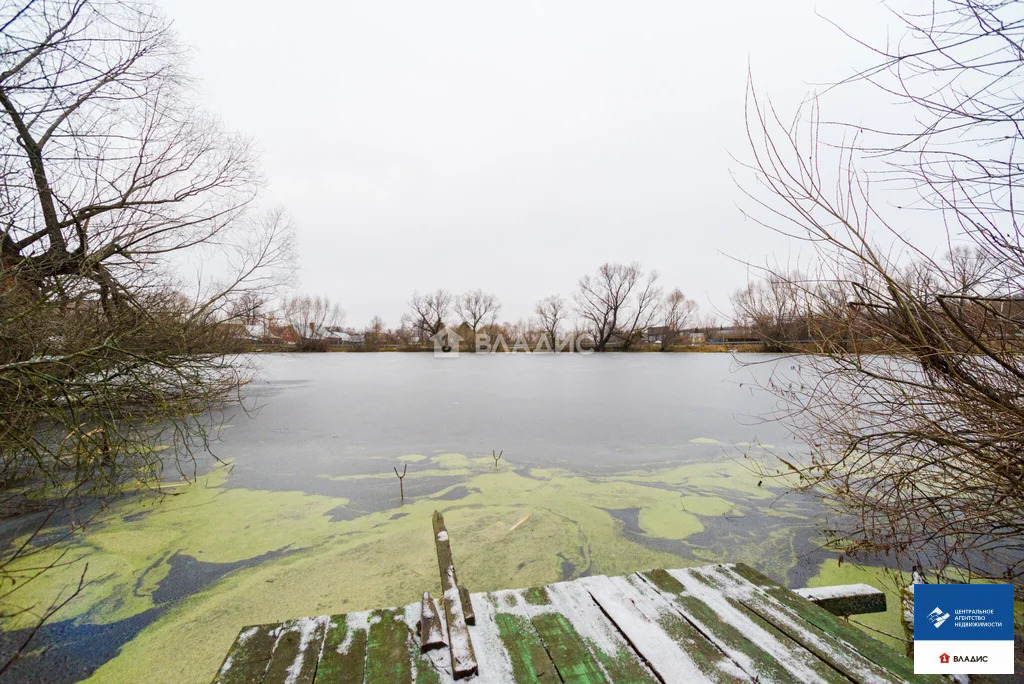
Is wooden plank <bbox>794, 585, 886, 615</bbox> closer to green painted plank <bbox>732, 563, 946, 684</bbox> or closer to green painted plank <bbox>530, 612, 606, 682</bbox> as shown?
green painted plank <bbox>732, 563, 946, 684</bbox>

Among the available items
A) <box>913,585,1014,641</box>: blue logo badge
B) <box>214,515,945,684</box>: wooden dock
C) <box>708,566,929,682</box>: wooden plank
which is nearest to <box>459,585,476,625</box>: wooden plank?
<box>214,515,945,684</box>: wooden dock

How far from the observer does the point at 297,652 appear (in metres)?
1.23

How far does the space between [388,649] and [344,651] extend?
0.41ft

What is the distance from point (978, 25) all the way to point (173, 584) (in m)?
4.26

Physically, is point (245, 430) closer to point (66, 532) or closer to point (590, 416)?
point (66, 532)

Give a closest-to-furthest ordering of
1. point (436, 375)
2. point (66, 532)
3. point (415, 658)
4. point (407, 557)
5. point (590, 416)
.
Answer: point (415, 658) < point (407, 557) < point (66, 532) < point (590, 416) < point (436, 375)

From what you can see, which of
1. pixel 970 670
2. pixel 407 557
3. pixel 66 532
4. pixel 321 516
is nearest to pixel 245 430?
pixel 66 532

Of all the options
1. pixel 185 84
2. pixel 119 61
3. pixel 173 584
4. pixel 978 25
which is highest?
pixel 185 84

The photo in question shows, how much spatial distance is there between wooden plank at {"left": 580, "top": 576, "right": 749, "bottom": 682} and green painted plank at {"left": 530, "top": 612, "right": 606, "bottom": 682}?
5.7 inches

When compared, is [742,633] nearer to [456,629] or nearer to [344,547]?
[456,629]

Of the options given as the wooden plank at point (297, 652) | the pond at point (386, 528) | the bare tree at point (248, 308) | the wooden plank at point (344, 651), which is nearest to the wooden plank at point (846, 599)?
the pond at point (386, 528)

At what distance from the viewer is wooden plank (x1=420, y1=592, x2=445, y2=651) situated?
1211 mm

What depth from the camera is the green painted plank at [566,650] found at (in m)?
1.12

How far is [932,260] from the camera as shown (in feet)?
4.94
